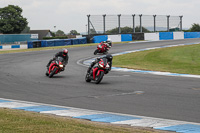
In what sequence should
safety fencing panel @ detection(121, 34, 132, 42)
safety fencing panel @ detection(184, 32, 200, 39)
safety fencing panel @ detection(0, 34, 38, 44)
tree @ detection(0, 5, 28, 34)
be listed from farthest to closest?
tree @ detection(0, 5, 28, 34) → safety fencing panel @ detection(0, 34, 38, 44) → safety fencing panel @ detection(184, 32, 200, 39) → safety fencing panel @ detection(121, 34, 132, 42)

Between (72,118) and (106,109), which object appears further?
(106,109)

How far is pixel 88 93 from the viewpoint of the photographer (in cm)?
1138

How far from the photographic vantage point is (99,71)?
13727 millimetres

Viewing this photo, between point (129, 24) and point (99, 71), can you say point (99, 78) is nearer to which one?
point (99, 71)

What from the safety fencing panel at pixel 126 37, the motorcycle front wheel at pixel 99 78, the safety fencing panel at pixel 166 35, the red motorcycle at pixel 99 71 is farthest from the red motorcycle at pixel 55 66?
the safety fencing panel at pixel 166 35

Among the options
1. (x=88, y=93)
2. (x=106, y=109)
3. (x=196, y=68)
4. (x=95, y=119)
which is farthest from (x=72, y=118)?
(x=196, y=68)

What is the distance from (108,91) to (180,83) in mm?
3179

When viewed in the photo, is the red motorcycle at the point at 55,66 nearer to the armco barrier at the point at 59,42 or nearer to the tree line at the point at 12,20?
the armco barrier at the point at 59,42

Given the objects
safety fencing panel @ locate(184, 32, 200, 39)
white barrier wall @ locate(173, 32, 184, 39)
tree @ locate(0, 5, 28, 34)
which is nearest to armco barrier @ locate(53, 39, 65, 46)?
white barrier wall @ locate(173, 32, 184, 39)

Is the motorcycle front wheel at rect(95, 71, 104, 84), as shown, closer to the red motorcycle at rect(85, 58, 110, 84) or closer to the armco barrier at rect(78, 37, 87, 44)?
the red motorcycle at rect(85, 58, 110, 84)

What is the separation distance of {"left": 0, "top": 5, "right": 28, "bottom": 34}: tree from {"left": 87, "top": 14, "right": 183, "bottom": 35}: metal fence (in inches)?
2205

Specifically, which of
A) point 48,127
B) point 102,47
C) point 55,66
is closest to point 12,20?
point 102,47

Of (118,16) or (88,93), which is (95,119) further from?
(118,16)

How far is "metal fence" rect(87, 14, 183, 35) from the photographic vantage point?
159ft
